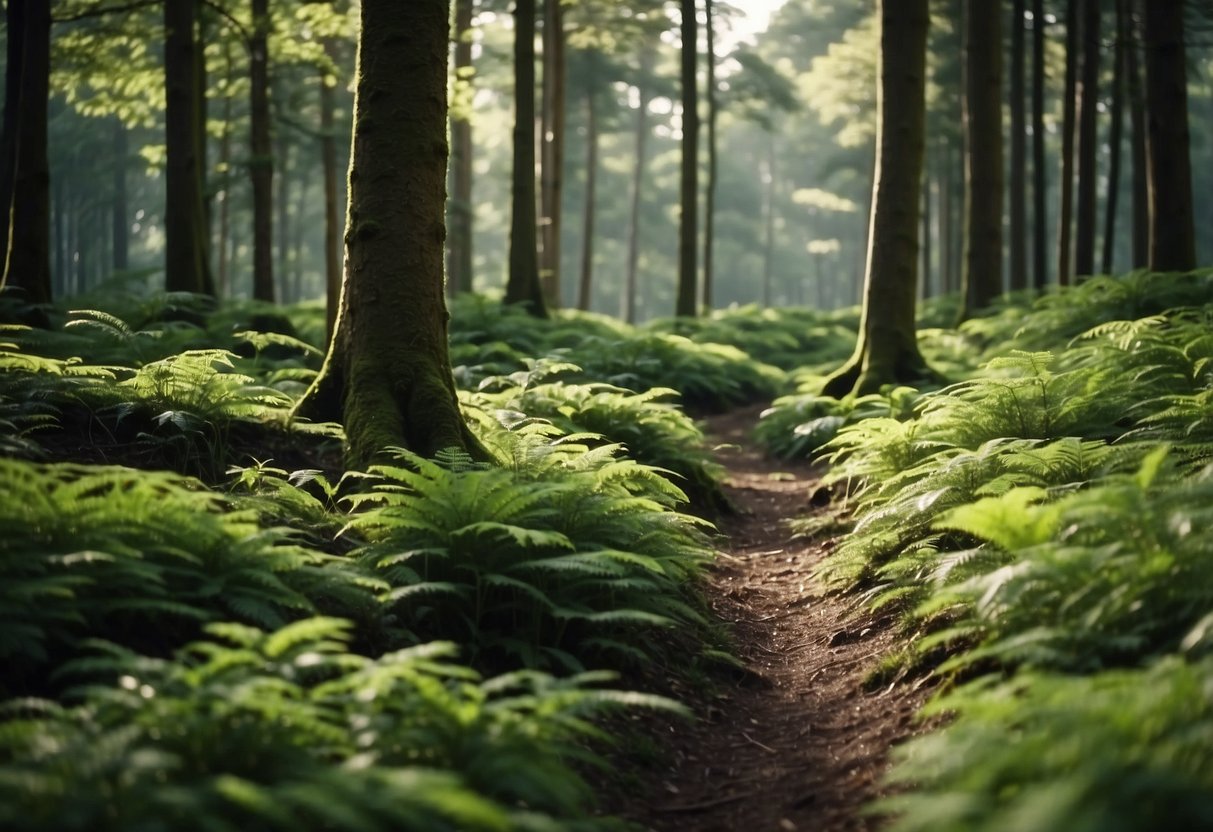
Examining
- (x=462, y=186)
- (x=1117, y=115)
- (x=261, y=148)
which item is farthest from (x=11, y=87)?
(x=1117, y=115)

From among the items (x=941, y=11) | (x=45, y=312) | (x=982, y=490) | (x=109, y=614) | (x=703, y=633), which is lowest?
(x=703, y=633)

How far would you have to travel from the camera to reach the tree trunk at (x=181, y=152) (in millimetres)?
12133

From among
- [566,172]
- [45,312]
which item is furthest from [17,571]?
[566,172]

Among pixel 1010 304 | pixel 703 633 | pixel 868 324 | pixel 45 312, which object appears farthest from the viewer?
pixel 1010 304

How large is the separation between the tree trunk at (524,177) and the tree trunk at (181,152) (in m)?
5.58

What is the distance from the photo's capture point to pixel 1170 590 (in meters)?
3.88

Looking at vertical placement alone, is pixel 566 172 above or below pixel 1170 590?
above

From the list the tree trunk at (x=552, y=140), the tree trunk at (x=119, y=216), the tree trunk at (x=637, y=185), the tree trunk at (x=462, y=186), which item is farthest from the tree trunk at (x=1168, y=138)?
the tree trunk at (x=119, y=216)

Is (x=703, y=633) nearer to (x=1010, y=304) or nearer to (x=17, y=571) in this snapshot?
(x=17, y=571)

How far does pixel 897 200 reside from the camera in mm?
11977

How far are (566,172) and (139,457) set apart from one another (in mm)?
41730

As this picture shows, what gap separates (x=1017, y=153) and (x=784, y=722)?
1780 cm

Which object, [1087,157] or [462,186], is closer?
[1087,157]

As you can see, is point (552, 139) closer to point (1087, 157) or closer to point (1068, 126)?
point (1068, 126)
